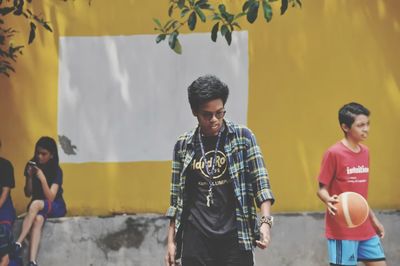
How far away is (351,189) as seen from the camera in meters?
6.48

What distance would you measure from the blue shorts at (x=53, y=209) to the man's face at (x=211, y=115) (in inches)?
154

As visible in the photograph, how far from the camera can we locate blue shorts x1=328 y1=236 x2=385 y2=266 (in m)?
6.41

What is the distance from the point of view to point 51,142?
852 cm

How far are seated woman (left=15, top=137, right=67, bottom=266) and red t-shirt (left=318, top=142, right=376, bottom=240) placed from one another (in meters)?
3.15

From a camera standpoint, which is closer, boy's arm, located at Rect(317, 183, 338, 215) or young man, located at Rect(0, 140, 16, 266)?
boy's arm, located at Rect(317, 183, 338, 215)

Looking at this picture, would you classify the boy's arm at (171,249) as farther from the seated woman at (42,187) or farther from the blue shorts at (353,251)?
the seated woman at (42,187)

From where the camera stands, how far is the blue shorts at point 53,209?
8422 millimetres

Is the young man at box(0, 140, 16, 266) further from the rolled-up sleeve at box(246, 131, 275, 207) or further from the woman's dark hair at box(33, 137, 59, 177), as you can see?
the rolled-up sleeve at box(246, 131, 275, 207)

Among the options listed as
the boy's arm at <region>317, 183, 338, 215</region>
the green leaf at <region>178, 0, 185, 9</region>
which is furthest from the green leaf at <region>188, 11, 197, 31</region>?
the boy's arm at <region>317, 183, 338, 215</region>

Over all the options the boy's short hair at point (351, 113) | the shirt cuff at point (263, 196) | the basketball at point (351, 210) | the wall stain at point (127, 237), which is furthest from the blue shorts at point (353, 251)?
the wall stain at point (127, 237)

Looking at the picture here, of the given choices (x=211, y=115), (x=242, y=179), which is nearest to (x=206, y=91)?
(x=211, y=115)

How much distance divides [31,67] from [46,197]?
1.39m

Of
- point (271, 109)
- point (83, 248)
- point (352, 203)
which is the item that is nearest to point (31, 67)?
point (83, 248)

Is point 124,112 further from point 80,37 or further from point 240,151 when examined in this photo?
point 240,151
